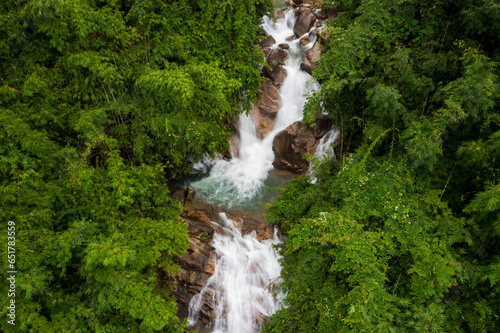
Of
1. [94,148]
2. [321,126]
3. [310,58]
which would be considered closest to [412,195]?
[321,126]

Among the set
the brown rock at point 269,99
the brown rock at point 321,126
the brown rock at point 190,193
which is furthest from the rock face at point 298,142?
the brown rock at point 190,193

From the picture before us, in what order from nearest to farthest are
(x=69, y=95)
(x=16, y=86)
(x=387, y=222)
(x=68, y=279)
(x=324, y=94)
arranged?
(x=68, y=279) < (x=387, y=222) < (x=16, y=86) < (x=69, y=95) < (x=324, y=94)

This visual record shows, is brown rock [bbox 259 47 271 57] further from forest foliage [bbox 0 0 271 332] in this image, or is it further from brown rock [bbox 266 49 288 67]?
forest foliage [bbox 0 0 271 332]

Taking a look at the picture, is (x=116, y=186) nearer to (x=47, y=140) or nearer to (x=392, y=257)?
(x=47, y=140)

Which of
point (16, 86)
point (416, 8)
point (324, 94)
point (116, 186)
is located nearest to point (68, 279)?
point (116, 186)

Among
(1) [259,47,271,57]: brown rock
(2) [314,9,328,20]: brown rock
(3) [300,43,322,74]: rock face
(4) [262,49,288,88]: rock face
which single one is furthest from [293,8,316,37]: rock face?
(4) [262,49,288,88]: rock face

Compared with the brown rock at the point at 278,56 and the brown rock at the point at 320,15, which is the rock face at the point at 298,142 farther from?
the brown rock at the point at 320,15
